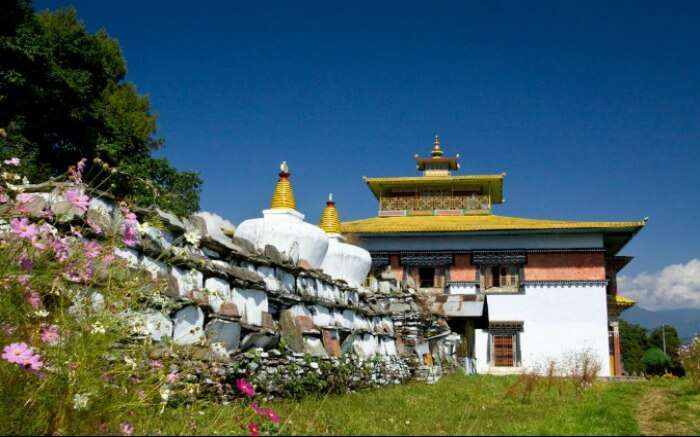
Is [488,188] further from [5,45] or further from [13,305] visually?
[13,305]

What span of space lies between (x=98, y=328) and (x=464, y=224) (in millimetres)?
23824

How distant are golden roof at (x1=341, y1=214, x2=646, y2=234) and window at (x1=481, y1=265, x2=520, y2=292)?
1690 mm

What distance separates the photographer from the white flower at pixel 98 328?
12.4ft

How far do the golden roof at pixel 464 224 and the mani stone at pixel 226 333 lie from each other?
63.8ft

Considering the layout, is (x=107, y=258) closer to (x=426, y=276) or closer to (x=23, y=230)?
(x=23, y=230)

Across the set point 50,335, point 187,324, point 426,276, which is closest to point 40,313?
point 50,335

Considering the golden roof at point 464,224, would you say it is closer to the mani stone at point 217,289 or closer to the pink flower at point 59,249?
the mani stone at point 217,289

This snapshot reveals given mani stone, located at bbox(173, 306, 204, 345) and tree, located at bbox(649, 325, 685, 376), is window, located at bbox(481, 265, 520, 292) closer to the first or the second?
mani stone, located at bbox(173, 306, 204, 345)

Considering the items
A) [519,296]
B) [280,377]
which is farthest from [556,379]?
[519,296]

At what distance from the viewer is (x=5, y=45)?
56.3 feet

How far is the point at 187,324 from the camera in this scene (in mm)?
5816

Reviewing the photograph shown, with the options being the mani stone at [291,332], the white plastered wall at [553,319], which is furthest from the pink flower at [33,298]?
the white plastered wall at [553,319]

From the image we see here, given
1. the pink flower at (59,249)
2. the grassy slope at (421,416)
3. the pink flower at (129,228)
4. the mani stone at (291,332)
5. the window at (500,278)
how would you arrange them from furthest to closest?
the window at (500,278) → the mani stone at (291,332) → the pink flower at (129,228) → the grassy slope at (421,416) → the pink flower at (59,249)

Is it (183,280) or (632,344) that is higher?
(632,344)
